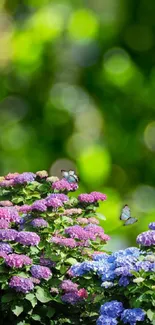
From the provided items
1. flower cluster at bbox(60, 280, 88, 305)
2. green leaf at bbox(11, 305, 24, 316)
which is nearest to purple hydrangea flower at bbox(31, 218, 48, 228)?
flower cluster at bbox(60, 280, 88, 305)

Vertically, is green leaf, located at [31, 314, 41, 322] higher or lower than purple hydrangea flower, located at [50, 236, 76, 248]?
lower

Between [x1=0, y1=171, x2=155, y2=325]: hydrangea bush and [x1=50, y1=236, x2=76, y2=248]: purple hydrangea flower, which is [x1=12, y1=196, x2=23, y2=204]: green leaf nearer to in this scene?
[x1=0, y1=171, x2=155, y2=325]: hydrangea bush

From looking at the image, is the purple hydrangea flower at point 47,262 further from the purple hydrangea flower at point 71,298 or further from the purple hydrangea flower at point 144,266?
the purple hydrangea flower at point 144,266

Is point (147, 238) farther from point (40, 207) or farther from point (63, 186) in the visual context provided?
point (63, 186)

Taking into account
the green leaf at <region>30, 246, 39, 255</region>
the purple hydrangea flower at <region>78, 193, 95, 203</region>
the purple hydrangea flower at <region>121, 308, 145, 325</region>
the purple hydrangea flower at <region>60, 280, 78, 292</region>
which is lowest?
the purple hydrangea flower at <region>121, 308, 145, 325</region>

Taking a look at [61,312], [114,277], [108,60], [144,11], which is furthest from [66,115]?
[61,312]

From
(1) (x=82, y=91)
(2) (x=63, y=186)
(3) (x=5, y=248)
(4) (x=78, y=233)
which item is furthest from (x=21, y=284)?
(1) (x=82, y=91)

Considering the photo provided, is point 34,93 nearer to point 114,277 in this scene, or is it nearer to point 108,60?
point 108,60

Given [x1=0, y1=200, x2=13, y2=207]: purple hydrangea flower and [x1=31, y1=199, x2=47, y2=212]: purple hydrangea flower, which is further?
[x1=0, y1=200, x2=13, y2=207]: purple hydrangea flower

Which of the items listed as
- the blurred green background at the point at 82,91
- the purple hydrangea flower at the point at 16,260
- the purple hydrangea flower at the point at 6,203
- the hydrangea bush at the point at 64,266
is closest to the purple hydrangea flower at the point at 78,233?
the hydrangea bush at the point at 64,266
